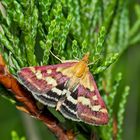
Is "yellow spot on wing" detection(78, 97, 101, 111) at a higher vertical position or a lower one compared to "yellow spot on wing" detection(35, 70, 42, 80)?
lower

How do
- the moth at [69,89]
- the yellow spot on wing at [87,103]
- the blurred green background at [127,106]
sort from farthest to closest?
the blurred green background at [127,106]
the yellow spot on wing at [87,103]
the moth at [69,89]

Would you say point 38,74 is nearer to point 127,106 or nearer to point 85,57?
point 85,57

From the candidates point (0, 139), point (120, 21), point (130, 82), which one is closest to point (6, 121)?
point (0, 139)

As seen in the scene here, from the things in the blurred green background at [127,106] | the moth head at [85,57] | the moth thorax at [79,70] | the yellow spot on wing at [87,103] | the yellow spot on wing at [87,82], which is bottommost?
the blurred green background at [127,106]

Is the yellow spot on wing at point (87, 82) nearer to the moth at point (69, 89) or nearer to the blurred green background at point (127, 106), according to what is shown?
the moth at point (69, 89)

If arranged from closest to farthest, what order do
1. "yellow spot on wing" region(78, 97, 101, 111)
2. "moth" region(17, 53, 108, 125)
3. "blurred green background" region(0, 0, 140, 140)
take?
1. "moth" region(17, 53, 108, 125)
2. "yellow spot on wing" region(78, 97, 101, 111)
3. "blurred green background" region(0, 0, 140, 140)

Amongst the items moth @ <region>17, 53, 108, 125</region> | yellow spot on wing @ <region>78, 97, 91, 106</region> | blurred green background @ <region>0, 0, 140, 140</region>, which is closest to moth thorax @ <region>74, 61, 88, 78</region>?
moth @ <region>17, 53, 108, 125</region>

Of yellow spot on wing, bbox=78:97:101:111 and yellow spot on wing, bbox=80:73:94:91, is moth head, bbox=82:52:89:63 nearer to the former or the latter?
yellow spot on wing, bbox=80:73:94:91

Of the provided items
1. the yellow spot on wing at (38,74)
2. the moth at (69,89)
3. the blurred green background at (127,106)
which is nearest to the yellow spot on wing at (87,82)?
the moth at (69,89)

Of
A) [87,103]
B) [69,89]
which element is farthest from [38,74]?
[87,103]
